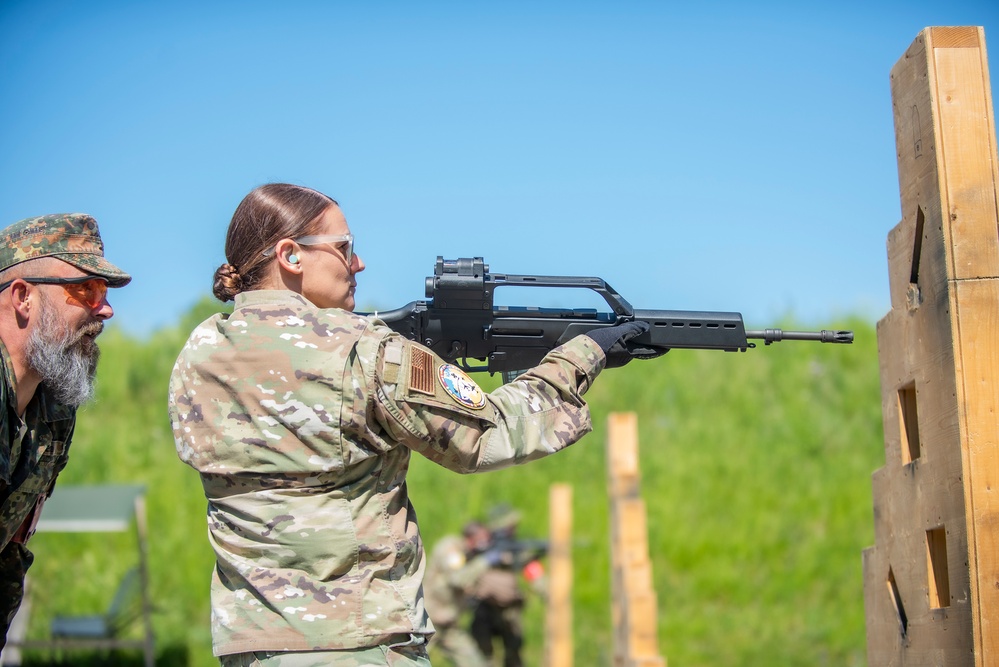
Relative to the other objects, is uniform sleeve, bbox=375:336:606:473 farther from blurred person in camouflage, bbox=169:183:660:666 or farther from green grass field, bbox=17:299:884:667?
green grass field, bbox=17:299:884:667

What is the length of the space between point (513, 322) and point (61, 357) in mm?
1631

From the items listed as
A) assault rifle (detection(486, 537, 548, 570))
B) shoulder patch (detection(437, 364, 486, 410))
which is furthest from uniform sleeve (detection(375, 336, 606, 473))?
assault rifle (detection(486, 537, 548, 570))

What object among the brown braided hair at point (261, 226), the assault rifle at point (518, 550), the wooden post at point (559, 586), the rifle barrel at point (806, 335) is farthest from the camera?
the assault rifle at point (518, 550)

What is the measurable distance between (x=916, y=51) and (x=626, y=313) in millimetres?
1316

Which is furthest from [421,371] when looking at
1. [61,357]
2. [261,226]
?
[61,357]

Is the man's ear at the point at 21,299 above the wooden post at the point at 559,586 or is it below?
above

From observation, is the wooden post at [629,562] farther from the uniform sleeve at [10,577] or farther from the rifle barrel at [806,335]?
the uniform sleeve at [10,577]

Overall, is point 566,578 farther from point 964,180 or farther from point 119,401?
point 119,401

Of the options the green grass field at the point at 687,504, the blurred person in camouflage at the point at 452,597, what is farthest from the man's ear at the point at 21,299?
the green grass field at the point at 687,504

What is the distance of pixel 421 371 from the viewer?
2676 millimetres

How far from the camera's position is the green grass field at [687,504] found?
46.8 ft

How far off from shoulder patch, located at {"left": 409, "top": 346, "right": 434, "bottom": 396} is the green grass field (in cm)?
1085

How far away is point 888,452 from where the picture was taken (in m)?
3.31

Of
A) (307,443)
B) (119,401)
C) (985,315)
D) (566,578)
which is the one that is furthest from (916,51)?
(119,401)
